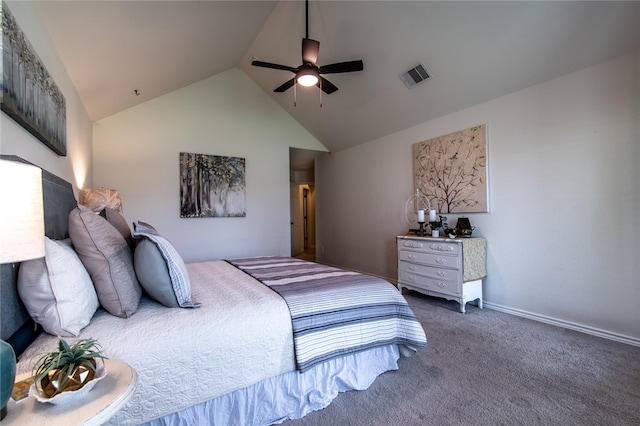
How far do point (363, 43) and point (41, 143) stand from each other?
2976mm

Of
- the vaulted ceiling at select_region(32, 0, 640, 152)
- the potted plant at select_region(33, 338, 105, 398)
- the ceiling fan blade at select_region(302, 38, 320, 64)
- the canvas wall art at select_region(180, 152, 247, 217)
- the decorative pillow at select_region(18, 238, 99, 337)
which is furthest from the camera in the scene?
the canvas wall art at select_region(180, 152, 247, 217)

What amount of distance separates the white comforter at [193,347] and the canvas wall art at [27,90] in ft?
3.40

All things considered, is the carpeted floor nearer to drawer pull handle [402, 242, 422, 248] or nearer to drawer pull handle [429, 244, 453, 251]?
drawer pull handle [429, 244, 453, 251]

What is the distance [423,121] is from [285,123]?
2366 mm

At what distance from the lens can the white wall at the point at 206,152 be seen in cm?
388

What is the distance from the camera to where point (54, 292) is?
3.51 ft

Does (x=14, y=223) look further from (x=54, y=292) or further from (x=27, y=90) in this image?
(x=27, y=90)

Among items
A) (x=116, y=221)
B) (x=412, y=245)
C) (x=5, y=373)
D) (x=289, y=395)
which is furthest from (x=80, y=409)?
(x=412, y=245)

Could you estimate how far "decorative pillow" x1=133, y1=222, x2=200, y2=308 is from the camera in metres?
1.39

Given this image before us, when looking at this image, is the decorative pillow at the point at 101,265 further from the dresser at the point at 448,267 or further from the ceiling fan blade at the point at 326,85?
the dresser at the point at 448,267

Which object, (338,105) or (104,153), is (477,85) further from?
(104,153)

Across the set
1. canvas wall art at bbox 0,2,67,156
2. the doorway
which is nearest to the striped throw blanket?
canvas wall art at bbox 0,2,67,156

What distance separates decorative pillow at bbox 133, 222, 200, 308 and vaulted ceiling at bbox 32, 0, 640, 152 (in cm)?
160

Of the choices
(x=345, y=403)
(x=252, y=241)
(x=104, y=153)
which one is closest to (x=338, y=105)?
(x=252, y=241)
